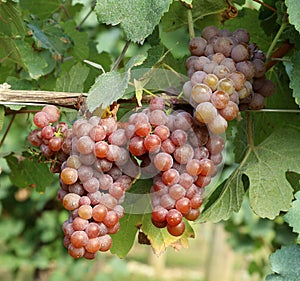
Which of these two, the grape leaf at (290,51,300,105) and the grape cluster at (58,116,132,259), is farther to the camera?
the grape leaf at (290,51,300,105)

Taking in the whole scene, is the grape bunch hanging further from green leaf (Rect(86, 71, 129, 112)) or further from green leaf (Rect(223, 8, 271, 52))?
green leaf (Rect(223, 8, 271, 52))

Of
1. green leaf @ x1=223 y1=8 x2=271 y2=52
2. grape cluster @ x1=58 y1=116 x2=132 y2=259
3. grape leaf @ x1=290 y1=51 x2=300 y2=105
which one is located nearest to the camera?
grape cluster @ x1=58 y1=116 x2=132 y2=259

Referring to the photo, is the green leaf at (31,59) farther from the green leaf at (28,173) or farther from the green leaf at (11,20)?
the green leaf at (28,173)

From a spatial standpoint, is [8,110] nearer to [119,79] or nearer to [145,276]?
[119,79]

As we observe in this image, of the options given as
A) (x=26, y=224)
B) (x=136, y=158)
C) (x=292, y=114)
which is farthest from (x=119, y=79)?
(x=26, y=224)

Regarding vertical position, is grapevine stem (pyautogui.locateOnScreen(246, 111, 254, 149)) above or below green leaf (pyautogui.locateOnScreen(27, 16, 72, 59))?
above

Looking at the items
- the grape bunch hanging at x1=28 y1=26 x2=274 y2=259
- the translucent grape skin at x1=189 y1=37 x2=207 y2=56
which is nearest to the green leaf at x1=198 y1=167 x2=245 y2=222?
the grape bunch hanging at x1=28 y1=26 x2=274 y2=259

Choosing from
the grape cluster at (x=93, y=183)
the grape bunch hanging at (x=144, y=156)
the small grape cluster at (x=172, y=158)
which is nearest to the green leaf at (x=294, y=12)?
the grape bunch hanging at (x=144, y=156)
